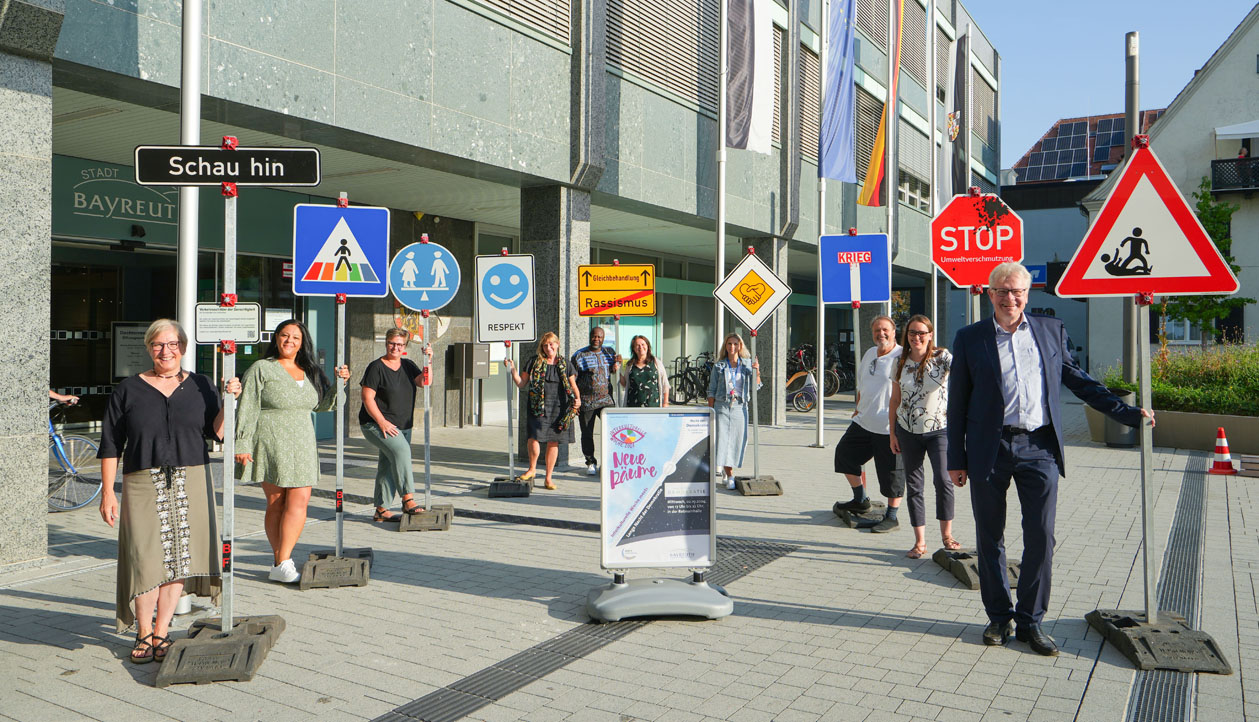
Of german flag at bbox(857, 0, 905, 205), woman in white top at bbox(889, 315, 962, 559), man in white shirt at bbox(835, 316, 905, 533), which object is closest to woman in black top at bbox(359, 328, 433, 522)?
man in white shirt at bbox(835, 316, 905, 533)

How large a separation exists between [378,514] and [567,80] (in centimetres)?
638

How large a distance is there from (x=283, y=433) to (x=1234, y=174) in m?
31.7

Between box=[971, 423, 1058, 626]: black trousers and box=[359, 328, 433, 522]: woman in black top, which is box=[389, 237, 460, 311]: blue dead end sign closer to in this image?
box=[359, 328, 433, 522]: woman in black top

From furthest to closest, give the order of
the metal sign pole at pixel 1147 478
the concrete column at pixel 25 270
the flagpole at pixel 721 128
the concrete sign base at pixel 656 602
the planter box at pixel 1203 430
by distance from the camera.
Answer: the planter box at pixel 1203 430 → the flagpole at pixel 721 128 → the concrete column at pixel 25 270 → the concrete sign base at pixel 656 602 → the metal sign pole at pixel 1147 478

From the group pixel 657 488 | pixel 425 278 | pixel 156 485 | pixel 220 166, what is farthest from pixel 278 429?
pixel 425 278

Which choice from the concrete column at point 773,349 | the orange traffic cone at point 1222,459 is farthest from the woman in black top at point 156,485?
the concrete column at point 773,349

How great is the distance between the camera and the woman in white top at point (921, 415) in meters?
7.01

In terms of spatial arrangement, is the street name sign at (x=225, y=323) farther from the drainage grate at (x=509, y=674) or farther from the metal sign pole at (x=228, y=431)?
the drainage grate at (x=509, y=674)

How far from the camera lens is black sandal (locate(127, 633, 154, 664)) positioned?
473cm

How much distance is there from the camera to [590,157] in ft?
40.3

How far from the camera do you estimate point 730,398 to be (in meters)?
10.4

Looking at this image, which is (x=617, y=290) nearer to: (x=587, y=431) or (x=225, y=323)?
(x=587, y=431)

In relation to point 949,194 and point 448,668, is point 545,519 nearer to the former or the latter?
point 448,668

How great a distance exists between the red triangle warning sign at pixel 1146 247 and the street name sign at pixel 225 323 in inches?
173
